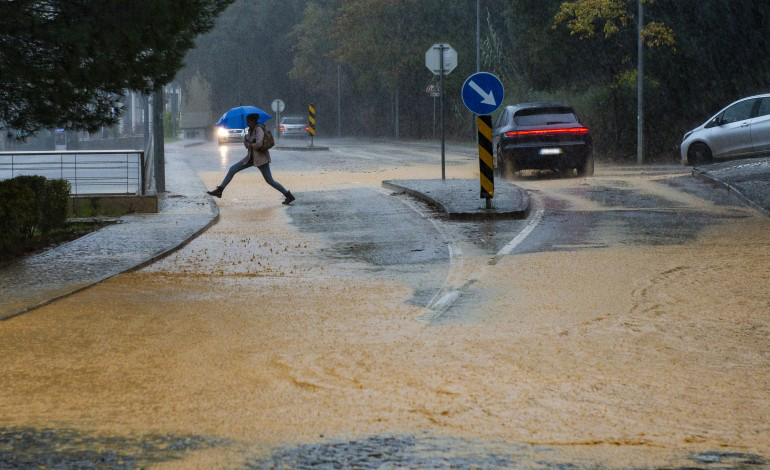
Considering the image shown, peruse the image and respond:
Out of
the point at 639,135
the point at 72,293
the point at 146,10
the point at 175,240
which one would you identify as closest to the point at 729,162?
the point at 639,135

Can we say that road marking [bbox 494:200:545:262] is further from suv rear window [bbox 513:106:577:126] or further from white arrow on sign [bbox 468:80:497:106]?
suv rear window [bbox 513:106:577:126]

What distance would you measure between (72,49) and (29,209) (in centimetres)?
327

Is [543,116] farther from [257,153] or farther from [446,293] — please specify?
[446,293]

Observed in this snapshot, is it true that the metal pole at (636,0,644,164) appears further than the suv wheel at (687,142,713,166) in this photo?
Yes

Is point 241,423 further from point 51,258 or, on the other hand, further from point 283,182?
point 283,182

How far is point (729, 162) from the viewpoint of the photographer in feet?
84.0

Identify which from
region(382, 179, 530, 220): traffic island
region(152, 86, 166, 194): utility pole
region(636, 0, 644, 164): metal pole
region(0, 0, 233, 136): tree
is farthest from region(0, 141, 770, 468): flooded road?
region(636, 0, 644, 164): metal pole

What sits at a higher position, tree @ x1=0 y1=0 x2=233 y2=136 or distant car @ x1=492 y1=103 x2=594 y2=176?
tree @ x1=0 y1=0 x2=233 y2=136

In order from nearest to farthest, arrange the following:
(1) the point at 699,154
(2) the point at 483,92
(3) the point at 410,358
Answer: (3) the point at 410,358 < (2) the point at 483,92 < (1) the point at 699,154

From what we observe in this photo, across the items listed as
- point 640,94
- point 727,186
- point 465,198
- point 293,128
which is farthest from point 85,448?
point 293,128

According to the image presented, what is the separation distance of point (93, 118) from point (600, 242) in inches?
247

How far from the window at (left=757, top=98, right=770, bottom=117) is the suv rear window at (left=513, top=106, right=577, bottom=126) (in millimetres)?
4014

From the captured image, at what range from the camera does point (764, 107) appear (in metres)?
26.1

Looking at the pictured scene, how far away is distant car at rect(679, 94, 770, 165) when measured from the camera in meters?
26.1
